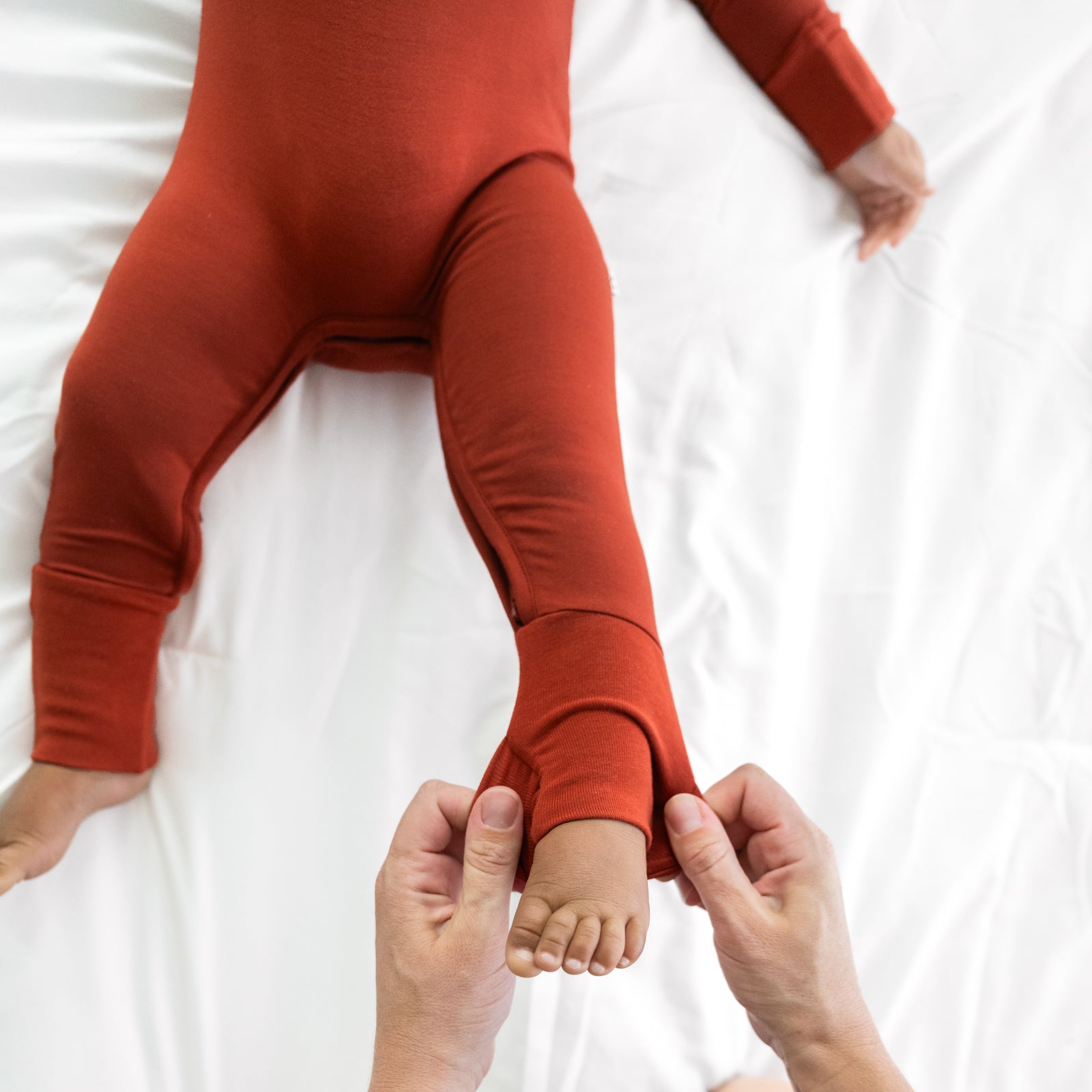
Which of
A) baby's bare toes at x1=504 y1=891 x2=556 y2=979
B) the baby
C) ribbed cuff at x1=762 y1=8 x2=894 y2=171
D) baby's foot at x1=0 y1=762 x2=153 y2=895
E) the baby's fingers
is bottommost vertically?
baby's foot at x1=0 y1=762 x2=153 y2=895

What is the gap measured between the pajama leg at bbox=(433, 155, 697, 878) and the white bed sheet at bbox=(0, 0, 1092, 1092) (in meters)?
0.13

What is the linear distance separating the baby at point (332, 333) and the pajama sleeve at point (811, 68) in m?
0.25

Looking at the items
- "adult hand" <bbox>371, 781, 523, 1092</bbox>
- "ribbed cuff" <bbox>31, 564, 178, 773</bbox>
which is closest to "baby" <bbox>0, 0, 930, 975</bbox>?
"ribbed cuff" <bbox>31, 564, 178, 773</bbox>

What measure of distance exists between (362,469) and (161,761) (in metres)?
0.33

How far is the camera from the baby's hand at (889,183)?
98 cm

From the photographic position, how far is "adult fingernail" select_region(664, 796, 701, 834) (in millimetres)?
625

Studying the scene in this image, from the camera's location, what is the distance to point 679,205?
99 centimetres

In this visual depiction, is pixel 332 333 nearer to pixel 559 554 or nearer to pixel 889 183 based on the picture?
pixel 559 554

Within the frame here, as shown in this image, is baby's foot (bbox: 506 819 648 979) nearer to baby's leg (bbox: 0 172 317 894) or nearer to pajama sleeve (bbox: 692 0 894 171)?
baby's leg (bbox: 0 172 317 894)

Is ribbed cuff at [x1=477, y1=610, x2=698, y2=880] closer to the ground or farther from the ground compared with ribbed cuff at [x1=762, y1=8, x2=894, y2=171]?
closer to the ground

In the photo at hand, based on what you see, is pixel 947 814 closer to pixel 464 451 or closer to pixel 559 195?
pixel 464 451

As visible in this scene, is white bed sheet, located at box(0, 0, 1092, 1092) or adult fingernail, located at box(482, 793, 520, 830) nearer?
adult fingernail, located at box(482, 793, 520, 830)

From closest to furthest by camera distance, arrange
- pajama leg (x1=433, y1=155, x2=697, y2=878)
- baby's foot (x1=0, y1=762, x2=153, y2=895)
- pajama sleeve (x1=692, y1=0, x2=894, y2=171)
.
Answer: pajama leg (x1=433, y1=155, x2=697, y2=878) → baby's foot (x1=0, y1=762, x2=153, y2=895) → pajama sleeve (x1=692, y1=0, x2=894, y2=171)

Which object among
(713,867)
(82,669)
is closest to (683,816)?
(713,867)
